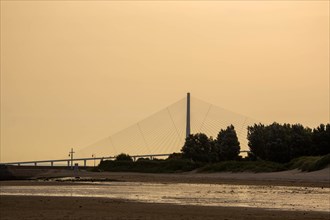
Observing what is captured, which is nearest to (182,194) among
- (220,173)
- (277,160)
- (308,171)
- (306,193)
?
(306,193)

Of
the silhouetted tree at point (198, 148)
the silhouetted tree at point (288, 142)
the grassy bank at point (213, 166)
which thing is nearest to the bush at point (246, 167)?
the grassy bank at point (213, 166)

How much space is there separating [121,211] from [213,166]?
50755mm

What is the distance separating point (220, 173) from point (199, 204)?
4193 centimetres

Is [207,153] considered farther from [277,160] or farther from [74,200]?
[74,200]

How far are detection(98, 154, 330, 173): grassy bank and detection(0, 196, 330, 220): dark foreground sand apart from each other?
34.7 meters

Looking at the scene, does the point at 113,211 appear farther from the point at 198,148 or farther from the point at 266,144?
the point at 198,148

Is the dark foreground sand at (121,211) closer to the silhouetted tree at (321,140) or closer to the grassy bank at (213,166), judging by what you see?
the grassy bank at (213,166)

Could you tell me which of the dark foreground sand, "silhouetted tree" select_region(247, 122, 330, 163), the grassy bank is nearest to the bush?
the grassy bank

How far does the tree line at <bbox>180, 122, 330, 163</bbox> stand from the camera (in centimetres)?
8234

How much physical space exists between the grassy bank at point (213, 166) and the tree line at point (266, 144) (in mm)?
5283

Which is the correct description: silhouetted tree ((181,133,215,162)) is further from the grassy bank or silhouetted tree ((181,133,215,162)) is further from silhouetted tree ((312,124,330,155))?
silhouetted tree ((312,124,330,155))

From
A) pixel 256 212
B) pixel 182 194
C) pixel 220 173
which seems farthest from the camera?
pixel 220 173

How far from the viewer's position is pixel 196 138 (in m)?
94.1

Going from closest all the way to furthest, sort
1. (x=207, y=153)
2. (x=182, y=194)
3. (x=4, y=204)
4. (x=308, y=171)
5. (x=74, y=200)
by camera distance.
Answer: (x=4, y=204) < (x=74, y=200) < (x=182, y=194) < (x=308, y=171) < (x=207, y=153)
